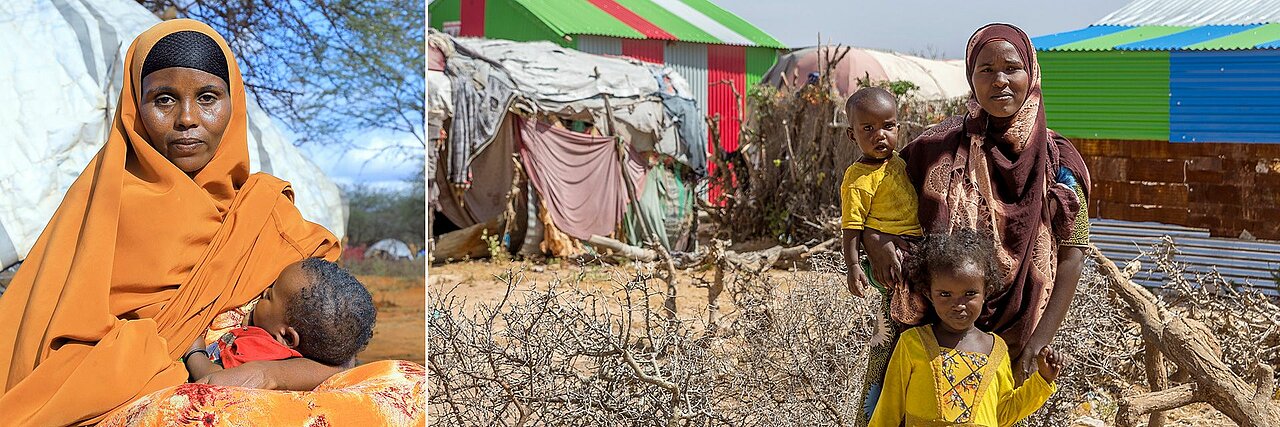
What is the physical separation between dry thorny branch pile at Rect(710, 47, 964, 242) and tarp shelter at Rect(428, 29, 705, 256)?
92cm

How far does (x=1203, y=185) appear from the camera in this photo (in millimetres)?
8148

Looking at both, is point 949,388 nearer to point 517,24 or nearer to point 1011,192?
point 1011,192

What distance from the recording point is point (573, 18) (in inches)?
693

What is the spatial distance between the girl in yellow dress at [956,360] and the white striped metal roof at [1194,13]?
7596 millimetres

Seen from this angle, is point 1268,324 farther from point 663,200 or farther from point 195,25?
point 663,200

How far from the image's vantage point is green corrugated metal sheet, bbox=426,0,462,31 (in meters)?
18.7

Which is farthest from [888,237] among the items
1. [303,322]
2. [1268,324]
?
[1268,324]

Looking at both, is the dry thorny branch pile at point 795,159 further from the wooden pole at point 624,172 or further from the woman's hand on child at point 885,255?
the woman's hand on child at point 885,255

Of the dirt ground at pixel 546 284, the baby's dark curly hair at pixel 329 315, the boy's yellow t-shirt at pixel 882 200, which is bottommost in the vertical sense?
the dirt ground at pixel 546 284

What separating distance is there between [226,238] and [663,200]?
9.54 meters

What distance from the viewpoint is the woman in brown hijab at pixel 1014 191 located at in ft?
7.84

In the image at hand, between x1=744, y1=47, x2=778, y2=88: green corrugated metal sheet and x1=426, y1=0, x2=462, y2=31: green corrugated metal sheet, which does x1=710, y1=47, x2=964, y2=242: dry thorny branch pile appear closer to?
x1=744, y1=47, x2=778, y2=88: green corrugated metal sheet

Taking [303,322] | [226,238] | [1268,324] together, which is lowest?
[1268,324]

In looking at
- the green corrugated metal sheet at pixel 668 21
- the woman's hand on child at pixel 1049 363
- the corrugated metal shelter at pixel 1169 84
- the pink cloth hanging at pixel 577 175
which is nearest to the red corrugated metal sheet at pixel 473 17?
the green corrugated metal sheet at pixel 668 21
